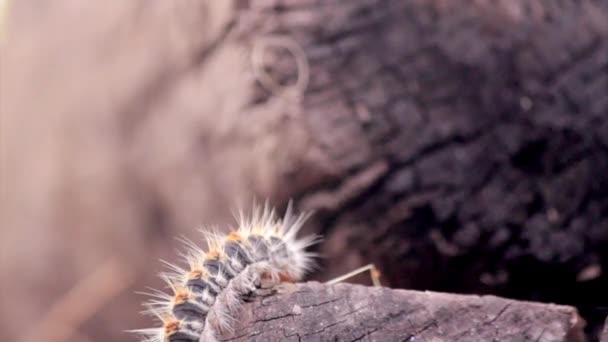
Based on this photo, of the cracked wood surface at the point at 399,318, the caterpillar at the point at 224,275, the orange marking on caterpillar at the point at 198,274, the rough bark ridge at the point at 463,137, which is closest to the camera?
the cracked wood surface at the point at 399,318

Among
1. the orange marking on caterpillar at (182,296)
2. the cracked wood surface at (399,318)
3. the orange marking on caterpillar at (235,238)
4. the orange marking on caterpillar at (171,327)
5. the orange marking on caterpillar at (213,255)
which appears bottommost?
the cracked wood surface at (399,318)

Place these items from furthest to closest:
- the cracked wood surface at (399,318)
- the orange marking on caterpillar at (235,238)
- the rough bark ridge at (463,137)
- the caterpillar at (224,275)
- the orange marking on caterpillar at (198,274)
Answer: the rough bark ridge at (463,137) → the orange marking on caterpillar at (235,238) → the orange marking on caterpillar at (198,274) → the caterpillar at (224,275) → the cracked wood surface at (399,318)

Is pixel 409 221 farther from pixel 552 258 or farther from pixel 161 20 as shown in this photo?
pixel 161 20

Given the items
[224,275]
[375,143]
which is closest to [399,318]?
[224,275]

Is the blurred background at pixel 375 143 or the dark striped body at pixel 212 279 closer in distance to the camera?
the dark striped body at pixel 212 279

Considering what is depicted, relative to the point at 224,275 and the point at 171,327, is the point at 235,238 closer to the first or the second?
the point at 224,275

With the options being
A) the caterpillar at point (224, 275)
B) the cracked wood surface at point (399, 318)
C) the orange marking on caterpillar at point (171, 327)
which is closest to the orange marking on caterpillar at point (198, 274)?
the caterpillar at point (224, 275)

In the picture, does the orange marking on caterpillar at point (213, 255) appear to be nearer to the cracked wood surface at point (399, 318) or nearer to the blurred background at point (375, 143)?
the cracked wood surface at point (399, 318)

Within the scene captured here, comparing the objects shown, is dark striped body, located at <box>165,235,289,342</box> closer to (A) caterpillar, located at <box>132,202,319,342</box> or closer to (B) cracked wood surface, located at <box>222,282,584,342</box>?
(A) caterpillar, located at <box>132,202,319,342</box>
